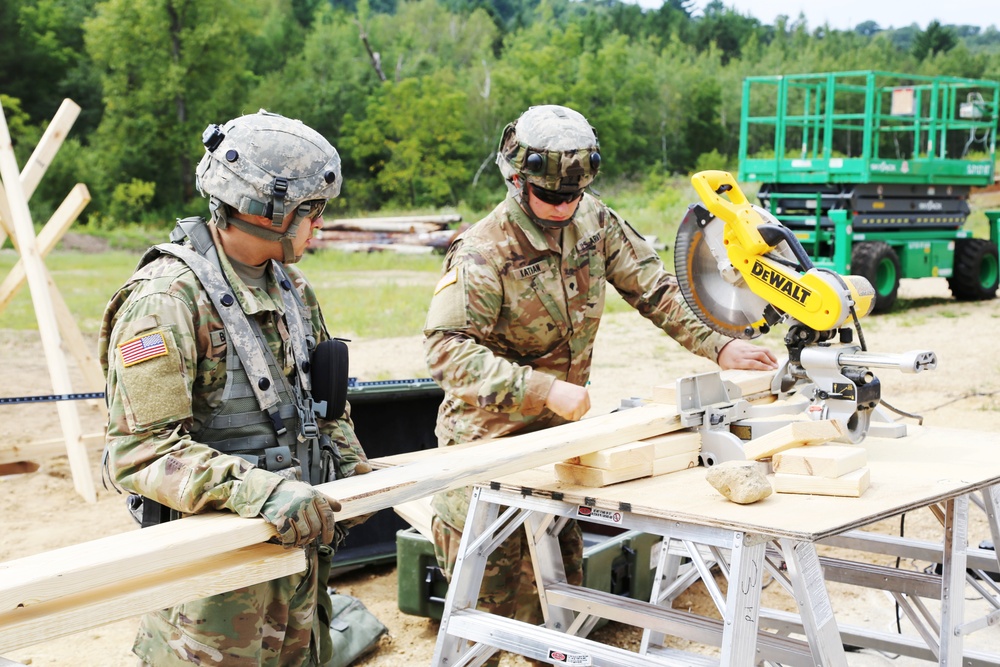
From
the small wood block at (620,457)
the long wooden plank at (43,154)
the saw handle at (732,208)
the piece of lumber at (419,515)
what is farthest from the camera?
the long wooden plank at (43,154)

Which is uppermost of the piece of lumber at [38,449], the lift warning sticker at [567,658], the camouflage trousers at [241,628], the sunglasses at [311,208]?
the sunglasses at [311,208]

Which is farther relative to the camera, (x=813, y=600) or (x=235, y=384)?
(x=813, y=600)

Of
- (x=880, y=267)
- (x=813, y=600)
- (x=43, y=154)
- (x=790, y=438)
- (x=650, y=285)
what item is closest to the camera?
(x=813, y=600)

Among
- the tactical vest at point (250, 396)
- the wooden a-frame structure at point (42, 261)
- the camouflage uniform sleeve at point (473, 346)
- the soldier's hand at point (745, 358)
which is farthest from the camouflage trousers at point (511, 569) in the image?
the wooden a-frame structure at point (42, 261)

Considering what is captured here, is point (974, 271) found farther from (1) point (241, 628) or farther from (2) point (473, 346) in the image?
(1) point (241, 628)

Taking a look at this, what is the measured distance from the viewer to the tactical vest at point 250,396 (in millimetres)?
2592

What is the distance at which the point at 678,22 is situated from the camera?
7100 cm

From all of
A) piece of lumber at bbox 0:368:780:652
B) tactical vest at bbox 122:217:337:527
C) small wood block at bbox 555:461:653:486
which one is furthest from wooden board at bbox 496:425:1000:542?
tactical vest at bbox 122:217:337:527

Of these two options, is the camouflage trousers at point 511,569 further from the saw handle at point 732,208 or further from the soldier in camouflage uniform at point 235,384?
the saw handle at point 732,208

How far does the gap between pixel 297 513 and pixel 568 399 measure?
1.17m

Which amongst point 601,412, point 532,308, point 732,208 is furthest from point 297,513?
point 601,412

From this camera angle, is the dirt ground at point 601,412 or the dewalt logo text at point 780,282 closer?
the dewalt logo text at point 780,282

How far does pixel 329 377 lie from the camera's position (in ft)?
9.18

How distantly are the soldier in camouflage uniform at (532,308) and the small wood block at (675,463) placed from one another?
29 cm
